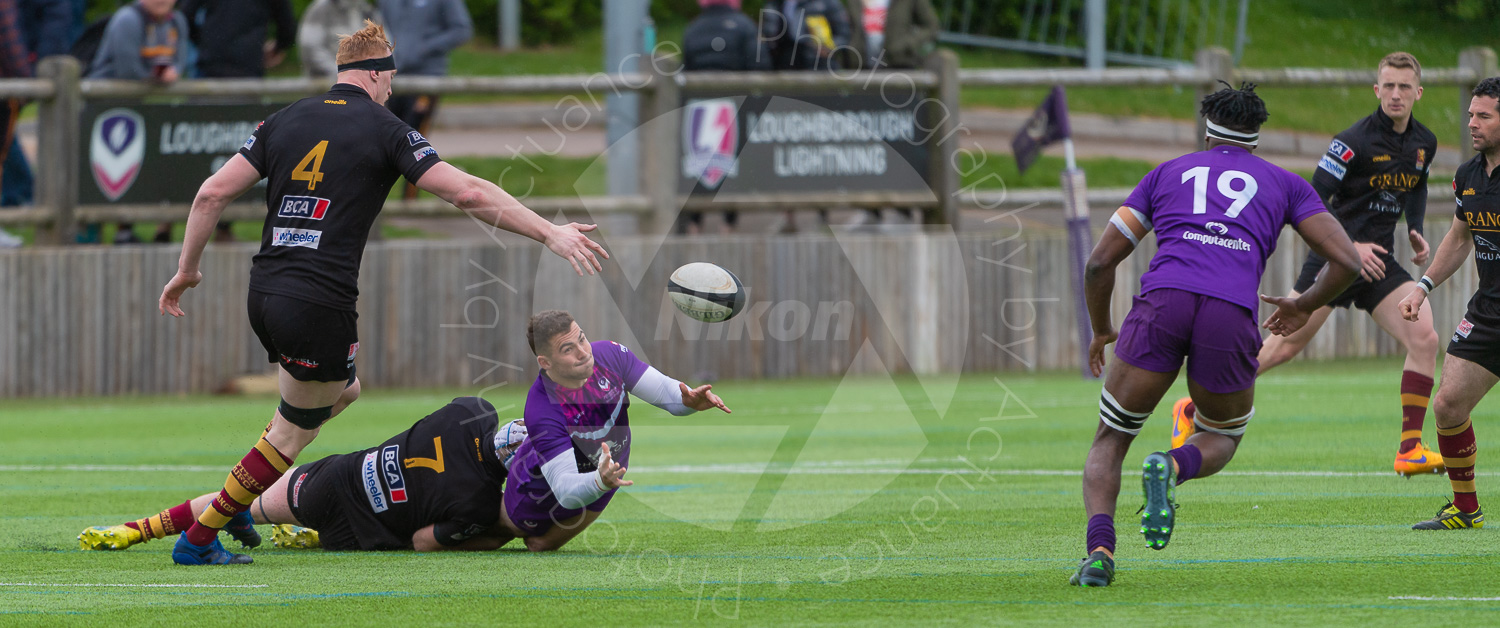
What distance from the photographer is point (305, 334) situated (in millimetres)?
6875

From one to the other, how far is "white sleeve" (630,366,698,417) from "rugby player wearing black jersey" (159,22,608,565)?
0.99 meters

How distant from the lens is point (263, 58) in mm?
16062

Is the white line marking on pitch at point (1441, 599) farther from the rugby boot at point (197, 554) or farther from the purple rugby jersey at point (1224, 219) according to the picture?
the rugby boot at point (197, 554)

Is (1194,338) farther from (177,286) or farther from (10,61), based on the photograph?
(10,61)

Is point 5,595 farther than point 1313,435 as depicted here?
No

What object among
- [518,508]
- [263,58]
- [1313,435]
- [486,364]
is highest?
[263,58]

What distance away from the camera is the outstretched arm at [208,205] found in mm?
Result: 6809

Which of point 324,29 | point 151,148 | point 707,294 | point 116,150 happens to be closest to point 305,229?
point 707,294

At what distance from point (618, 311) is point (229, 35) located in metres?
4.52

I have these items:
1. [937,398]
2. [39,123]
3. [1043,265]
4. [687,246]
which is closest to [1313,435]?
[937,398]

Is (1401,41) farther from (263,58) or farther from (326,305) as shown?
(326,305)

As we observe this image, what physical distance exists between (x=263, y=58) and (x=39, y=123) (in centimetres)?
215

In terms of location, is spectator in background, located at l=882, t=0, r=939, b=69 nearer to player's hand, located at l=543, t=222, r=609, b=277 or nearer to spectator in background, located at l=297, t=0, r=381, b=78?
spectator in background, located at l=297, t=0, r=381, b=78

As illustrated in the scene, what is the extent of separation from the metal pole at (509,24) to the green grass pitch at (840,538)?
1921 cm
